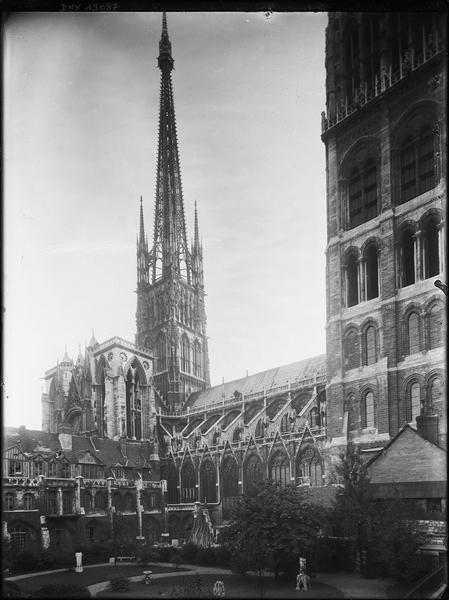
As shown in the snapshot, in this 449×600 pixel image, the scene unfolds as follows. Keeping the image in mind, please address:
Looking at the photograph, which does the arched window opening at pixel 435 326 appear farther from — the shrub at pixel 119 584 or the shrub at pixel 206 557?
the shrub at pixel 119 584

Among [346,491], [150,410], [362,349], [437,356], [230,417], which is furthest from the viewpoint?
[230,417]

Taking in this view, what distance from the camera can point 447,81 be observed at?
18875 millimetres

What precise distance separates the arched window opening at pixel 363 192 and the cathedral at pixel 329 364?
7 centimetres

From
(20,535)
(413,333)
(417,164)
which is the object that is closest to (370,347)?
(413,333)

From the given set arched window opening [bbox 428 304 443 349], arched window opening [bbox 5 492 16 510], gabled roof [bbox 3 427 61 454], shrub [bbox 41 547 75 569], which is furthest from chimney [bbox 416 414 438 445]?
arched window opening [bbox 5 492 16 510]

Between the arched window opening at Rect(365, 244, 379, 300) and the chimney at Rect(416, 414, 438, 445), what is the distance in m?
4.98

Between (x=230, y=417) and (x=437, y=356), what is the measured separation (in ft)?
51.0

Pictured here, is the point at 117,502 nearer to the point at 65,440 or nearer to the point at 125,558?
the point at 65,440

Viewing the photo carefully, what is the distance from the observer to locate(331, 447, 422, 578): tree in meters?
17.8

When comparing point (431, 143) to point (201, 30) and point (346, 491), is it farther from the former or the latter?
point (346, 491)

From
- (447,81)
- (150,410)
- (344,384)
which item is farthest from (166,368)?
(447,81)

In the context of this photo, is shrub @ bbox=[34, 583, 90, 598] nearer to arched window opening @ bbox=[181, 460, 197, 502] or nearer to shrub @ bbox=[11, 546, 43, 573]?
shrub @ bbox=[11, 546, 43, 573]

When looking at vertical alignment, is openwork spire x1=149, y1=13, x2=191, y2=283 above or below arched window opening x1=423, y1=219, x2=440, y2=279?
above

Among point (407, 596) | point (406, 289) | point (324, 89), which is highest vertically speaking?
point (324, 89)
